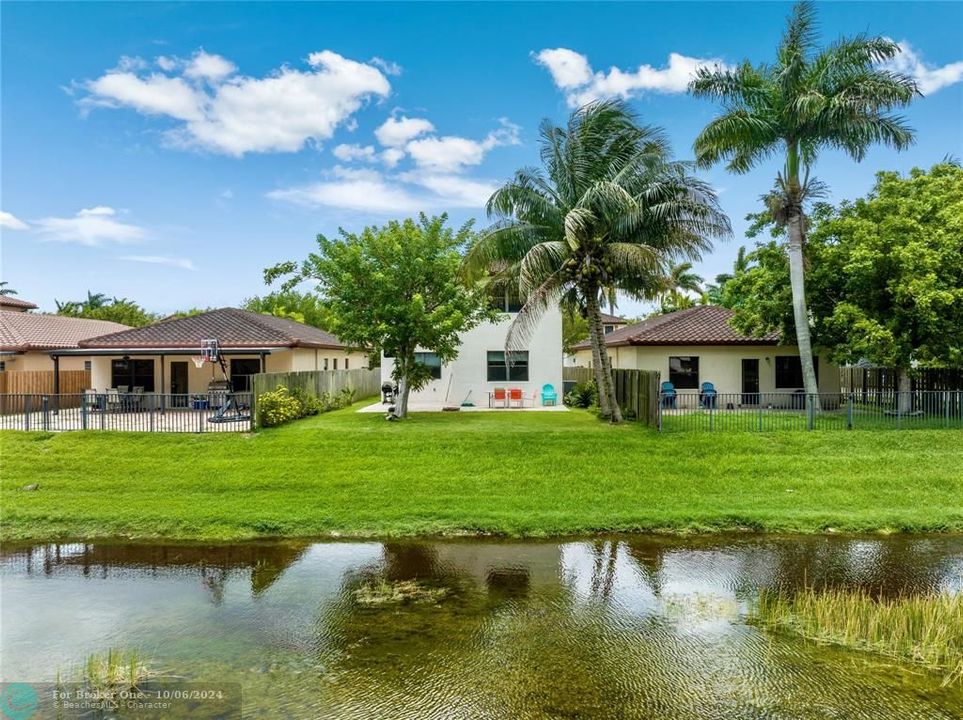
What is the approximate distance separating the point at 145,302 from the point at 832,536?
2634 inches

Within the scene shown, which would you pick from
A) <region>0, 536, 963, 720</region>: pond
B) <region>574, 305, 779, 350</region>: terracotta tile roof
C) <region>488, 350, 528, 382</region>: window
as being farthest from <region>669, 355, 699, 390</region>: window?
<region>0, 536, 963, 720</region>: pond

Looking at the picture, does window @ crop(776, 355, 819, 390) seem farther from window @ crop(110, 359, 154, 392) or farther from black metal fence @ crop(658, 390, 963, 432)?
window @ crop(110, 359, 154, 392)

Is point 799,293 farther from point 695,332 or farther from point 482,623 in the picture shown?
point 482,623

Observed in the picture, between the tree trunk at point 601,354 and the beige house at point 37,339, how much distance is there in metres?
19.8

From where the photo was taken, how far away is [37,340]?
83.1 feet

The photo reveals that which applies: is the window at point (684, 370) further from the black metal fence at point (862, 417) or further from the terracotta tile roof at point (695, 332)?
the black metal fence at point (862, 417)

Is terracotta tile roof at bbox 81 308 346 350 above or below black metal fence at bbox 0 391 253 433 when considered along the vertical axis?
above

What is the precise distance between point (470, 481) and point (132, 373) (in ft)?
62.2

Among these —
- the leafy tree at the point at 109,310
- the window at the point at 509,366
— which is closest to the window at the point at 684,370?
the window at the point at 509,366

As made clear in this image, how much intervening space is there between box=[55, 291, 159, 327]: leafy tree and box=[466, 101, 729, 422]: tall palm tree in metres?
41.6

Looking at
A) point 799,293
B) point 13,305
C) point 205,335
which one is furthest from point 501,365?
point 13,305

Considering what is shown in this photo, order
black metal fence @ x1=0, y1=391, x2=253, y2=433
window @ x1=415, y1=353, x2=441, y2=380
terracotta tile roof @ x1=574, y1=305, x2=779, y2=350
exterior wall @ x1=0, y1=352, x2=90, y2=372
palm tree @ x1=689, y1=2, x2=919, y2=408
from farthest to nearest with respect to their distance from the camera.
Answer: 1. window @ x1=415, y1=353, x2=441, y2=380
2. terracotta tile roof @ x1=574, y1=305, x2=779, y2=350
3. exterior wall @ x1=0, y1=352, x2=90, y2=372
4. palm tree @ x1=689, y1=2, x2=919, y2=408
5. black metal fence @ x1=0, y1=391, x2=253, y2=433

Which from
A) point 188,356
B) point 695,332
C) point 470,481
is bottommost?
point 470,481

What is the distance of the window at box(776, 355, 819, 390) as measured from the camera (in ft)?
81.6
